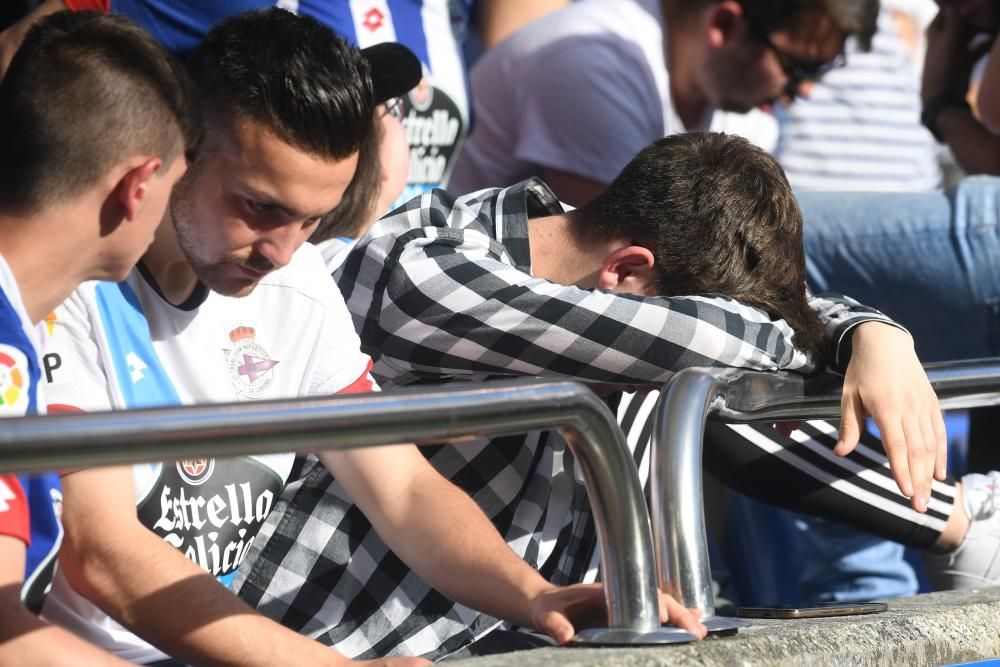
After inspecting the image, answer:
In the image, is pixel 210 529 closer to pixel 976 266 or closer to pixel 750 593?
pixel 976 266

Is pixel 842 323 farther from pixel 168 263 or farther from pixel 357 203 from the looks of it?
pixel 168 263

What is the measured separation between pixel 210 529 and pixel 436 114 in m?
1.54

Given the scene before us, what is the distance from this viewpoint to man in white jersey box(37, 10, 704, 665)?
176 centimetres

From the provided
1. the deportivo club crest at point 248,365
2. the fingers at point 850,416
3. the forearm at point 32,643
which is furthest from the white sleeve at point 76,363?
the fingers at point 850,416

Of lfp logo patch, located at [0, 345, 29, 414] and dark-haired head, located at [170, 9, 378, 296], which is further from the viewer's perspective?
dark-haired head, located at [170, 9, 378, 296]

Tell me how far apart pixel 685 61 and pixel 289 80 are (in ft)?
5.69

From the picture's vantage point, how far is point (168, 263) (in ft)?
7.12

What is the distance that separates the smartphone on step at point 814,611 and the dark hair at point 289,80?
0.93 meters

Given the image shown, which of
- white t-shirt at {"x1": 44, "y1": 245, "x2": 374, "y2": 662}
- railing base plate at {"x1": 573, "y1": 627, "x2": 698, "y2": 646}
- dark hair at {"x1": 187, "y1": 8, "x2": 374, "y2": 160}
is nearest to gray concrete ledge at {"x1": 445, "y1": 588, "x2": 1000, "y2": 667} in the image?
railing base plate at {"x1": 573, "y1": 627, "x2": 698, "y2": 646}

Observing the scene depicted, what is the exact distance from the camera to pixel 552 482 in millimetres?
2406

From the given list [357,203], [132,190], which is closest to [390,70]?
[357,203]

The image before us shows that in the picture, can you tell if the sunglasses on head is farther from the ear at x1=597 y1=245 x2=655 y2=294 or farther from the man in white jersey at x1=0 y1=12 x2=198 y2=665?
the man in white jersey at x1=0 y1=12 x2=198 y2=665

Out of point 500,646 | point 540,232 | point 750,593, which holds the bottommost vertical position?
point 750,593

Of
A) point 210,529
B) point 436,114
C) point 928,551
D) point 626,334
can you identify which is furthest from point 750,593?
point 210,529
